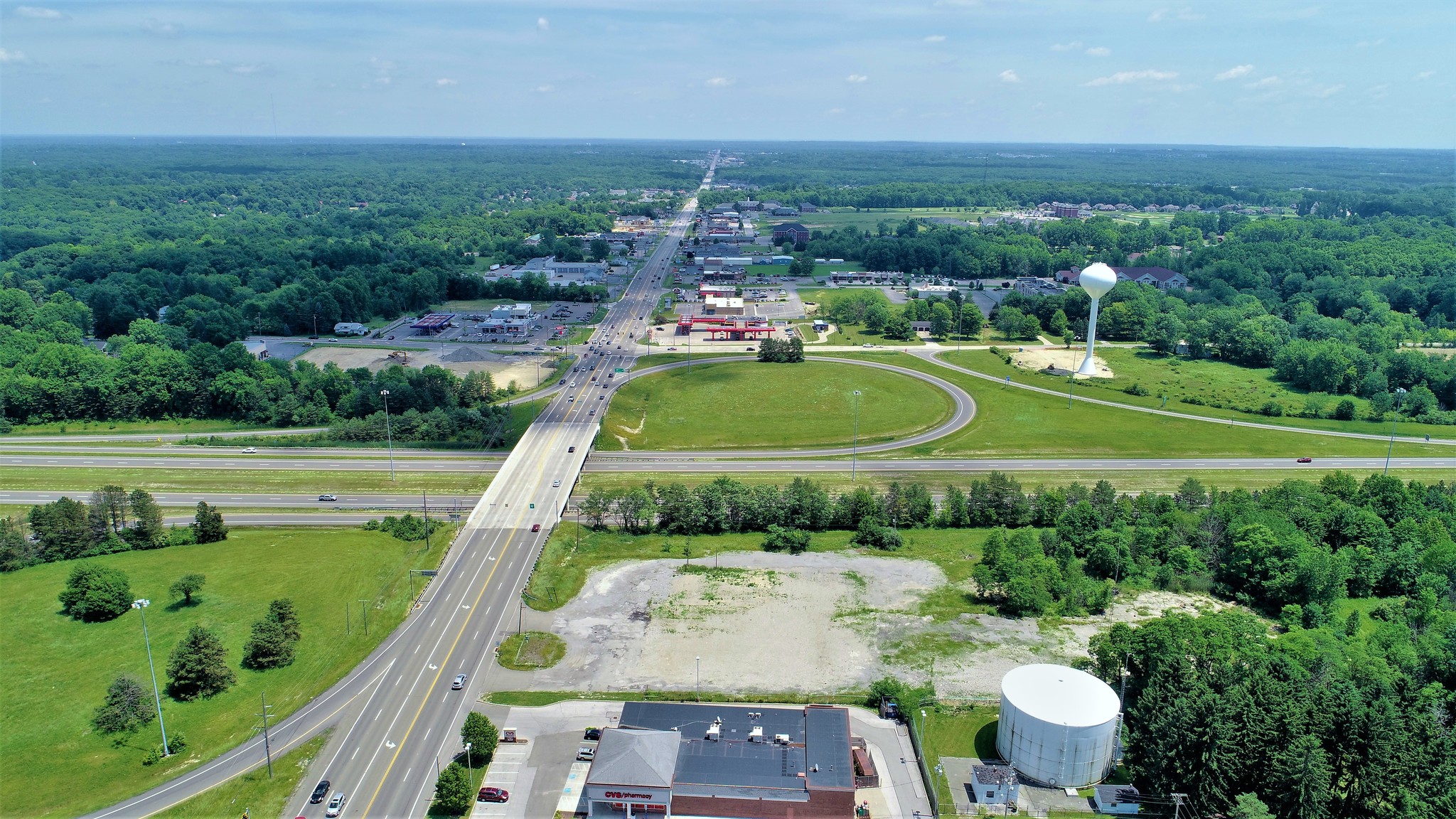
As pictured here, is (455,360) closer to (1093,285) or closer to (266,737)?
(266,737)

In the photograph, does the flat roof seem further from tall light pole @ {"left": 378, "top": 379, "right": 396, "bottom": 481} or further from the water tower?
the water tower

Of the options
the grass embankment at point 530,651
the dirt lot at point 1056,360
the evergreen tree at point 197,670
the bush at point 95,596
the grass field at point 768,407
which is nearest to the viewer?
the evergreen tree at point 197,670

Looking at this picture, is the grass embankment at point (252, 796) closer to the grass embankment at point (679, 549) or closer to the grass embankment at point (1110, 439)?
the grass embankment at point (679, 549)

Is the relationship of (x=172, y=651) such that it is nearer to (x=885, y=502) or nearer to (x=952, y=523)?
(x=885, y=502)

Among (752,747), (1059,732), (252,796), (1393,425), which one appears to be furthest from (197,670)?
(1393,425)

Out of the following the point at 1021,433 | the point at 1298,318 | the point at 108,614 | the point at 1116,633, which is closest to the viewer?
the point at 1116,633

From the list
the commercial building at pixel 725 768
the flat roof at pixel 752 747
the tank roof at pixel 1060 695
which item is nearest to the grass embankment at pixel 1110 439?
the tank roof at pixel 1060 695

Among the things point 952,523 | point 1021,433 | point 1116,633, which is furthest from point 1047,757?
point 1021,433
